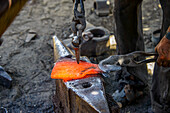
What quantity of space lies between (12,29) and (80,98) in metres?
3.63

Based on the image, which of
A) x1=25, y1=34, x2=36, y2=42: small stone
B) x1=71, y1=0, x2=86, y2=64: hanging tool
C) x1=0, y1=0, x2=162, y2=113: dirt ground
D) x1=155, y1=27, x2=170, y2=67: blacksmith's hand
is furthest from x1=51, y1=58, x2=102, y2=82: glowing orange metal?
x1=25, y1=34, x2=36, y2=42: small stone

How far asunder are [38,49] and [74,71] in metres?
2.30

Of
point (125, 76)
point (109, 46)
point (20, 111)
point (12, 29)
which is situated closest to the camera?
point (20, 111)

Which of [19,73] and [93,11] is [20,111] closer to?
[19,73]

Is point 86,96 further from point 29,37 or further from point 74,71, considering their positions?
point 29,37

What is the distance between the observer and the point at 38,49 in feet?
13.2

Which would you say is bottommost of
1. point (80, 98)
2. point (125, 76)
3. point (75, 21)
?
point (125, 76)

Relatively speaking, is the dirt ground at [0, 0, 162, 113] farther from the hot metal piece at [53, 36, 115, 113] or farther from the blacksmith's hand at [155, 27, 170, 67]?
the hot metal piece at [53, 36, 115, 113]

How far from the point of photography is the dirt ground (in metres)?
2.86

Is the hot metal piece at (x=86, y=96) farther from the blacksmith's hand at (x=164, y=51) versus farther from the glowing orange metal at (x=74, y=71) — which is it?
the blacksmith's hand at (x=164, y=51)

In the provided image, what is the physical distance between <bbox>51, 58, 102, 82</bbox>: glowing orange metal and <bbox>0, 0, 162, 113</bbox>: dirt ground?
1.02 m

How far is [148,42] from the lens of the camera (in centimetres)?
400

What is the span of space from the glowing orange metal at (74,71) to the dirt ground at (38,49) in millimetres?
1020

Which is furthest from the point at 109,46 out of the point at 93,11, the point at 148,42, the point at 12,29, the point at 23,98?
the point at 12,29
